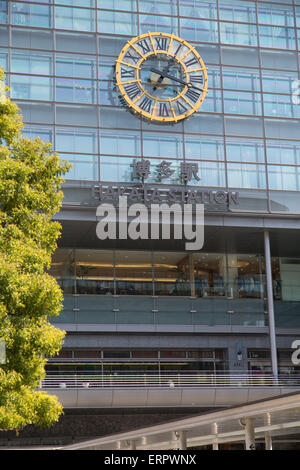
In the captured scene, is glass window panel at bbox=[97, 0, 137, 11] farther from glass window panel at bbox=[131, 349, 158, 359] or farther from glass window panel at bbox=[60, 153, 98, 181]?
glass window panel at bbox=[131, 349, 158, 359]

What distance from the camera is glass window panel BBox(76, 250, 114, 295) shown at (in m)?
37.7

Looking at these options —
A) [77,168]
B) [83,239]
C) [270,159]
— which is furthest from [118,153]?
[270,159]

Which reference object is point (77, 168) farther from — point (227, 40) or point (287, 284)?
point (287, 284)

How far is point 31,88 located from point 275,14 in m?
13.8

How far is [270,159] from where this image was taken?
37500mm

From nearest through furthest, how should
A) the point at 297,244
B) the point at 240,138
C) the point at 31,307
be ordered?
the point at 31,307, the point at 240,138, the point at 297,244

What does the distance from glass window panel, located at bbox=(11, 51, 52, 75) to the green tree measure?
2129 centimetres

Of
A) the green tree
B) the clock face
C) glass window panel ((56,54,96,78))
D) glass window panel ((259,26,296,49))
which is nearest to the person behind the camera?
the green tree

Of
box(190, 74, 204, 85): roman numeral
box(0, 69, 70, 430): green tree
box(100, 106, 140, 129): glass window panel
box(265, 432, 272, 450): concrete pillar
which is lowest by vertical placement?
box(265, 432, 272, 450): concrete pillar

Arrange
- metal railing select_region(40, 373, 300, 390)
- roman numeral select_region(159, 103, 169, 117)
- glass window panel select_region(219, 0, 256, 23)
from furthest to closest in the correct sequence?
glass window panel select_region(219, 0, 256, 23) → roman numeral select_region(159, 103, 169, 117) → metal railing select_region(40, 373, 300, 390)

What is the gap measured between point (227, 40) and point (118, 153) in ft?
28.6

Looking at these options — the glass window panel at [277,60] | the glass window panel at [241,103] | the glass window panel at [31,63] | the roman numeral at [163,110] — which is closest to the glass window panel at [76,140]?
the glass window panel at [31,63]

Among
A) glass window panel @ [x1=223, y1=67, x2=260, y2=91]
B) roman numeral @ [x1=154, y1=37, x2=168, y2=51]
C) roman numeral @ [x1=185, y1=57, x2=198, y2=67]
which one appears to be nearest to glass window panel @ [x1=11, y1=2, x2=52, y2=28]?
roman numeral @ [x1=154, y1=37, x2=168, y2=51]

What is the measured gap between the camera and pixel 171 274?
39.4m
